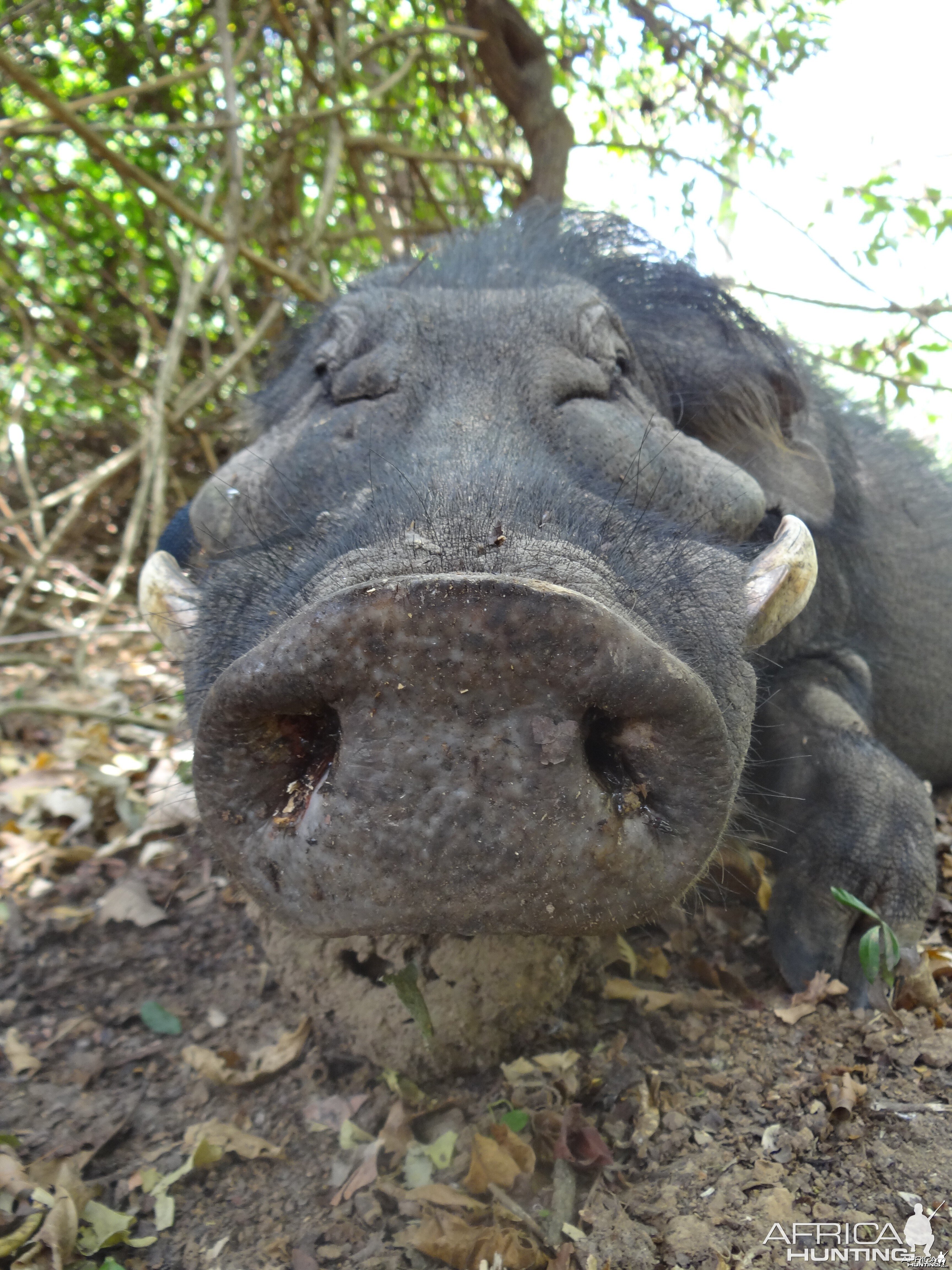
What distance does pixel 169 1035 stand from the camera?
7.98 feet

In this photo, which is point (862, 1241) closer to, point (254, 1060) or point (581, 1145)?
point (581, 1145)

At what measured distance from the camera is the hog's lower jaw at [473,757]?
123 centimetres

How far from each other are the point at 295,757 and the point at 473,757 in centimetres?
36

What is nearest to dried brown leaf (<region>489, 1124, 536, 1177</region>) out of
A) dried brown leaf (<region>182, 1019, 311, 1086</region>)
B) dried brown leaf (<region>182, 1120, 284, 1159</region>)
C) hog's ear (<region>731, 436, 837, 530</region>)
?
dried brown leaf (<region>182, 1120, 284, 1159</region>)

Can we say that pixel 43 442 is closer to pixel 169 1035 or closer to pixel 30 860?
pixel 30 860

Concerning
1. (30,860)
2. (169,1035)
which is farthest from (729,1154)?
(30,860)

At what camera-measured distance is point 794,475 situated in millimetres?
2848

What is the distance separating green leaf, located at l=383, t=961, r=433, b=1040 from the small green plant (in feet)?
3.27

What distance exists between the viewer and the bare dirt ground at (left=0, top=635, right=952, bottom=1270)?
1.58 m

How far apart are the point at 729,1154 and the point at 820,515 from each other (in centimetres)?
187

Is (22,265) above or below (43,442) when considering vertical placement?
above

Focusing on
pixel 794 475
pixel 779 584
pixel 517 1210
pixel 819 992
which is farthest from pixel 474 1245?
pixel 794 475

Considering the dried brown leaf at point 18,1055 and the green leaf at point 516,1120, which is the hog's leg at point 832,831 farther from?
the dried brown leaf at point 18,1055

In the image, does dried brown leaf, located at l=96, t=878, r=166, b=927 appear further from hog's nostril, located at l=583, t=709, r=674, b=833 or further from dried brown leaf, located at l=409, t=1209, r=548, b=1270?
hog's nostril, located at l=583, t=709, r=674, b=833
